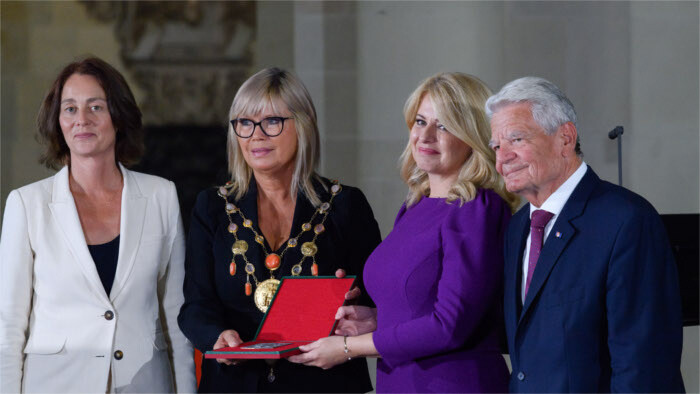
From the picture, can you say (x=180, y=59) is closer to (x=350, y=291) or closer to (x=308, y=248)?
(x=308, y=248)

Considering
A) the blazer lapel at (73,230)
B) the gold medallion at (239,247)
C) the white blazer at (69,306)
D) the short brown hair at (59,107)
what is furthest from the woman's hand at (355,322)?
the short brown hair at (59,107)

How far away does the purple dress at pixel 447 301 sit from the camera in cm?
250

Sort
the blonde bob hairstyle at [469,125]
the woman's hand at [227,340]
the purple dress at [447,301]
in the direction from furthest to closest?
the woman's hand at [227,340], the blonde bob hairstyle at [469,125], the purple dress at [447,301]

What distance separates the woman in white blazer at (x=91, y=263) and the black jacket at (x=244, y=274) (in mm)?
158

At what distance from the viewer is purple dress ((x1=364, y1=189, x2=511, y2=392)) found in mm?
2502

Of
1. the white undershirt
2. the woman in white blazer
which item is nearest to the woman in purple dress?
the white undershirt

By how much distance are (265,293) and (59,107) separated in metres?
1.05

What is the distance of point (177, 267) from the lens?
3.15 m

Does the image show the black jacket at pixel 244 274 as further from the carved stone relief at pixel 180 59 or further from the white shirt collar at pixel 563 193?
the carved stone relief at pixel 180 59

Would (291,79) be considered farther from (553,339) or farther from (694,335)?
(694,335)

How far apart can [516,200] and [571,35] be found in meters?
3.52

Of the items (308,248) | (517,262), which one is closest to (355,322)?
(308,248)

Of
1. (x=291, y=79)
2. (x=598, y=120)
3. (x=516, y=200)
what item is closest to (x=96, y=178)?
(x=291, y=79)

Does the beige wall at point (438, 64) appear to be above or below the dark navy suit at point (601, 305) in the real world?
above
